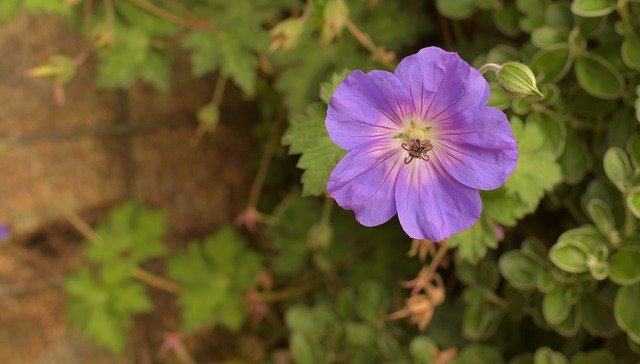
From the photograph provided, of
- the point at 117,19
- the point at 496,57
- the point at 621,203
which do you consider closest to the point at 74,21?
the point at 117,19

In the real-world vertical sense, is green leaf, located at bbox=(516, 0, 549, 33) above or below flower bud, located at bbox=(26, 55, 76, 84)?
above

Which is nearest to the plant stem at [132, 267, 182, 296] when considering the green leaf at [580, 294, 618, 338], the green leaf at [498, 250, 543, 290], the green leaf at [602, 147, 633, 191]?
the green leaf at [498, 250, 543, 290]

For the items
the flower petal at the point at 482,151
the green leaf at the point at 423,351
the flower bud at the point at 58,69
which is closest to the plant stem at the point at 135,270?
the flower bud at the point at 58,69

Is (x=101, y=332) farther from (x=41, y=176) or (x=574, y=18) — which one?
(x=574, y=18)

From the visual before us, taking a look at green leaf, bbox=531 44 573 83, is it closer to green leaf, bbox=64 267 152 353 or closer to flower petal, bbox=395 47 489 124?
flower petal, bbox=395 47 489 124

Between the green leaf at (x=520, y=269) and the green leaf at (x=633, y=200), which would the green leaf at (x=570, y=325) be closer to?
the green leaf at (x=520, y=269)
